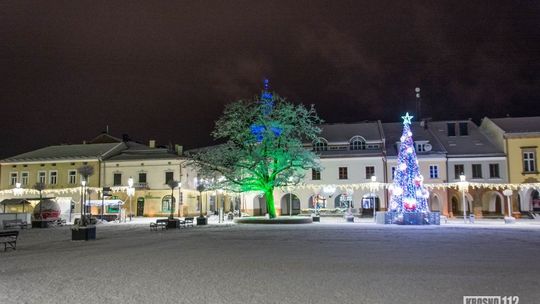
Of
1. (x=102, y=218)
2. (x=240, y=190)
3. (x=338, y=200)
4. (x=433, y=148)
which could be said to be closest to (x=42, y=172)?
(x=102, y=218)

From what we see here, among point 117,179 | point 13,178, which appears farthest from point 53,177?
point 117,179

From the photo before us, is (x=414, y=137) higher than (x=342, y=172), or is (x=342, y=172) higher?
(x=414, y=137)

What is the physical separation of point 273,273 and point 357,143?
133ft

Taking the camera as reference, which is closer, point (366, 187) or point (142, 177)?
point (366, 187)

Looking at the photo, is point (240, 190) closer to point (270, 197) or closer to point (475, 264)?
point (270, 197)

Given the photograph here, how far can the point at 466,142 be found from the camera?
4988 centimetres

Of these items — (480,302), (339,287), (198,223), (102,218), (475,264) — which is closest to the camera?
(480,302)

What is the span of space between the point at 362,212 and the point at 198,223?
18.3 metres

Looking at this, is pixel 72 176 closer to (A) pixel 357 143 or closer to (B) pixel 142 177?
(B) pixel 142 177

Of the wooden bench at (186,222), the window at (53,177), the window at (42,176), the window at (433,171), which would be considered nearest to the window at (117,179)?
the window at (53,177)

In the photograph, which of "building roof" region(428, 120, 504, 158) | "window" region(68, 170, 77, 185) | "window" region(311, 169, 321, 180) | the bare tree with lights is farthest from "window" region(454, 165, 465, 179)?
"window" region(68, 170, 77, 185)

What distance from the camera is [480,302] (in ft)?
27.1

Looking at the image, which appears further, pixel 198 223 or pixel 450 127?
pixel 450 127

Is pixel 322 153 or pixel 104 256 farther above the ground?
pixel 322 153
